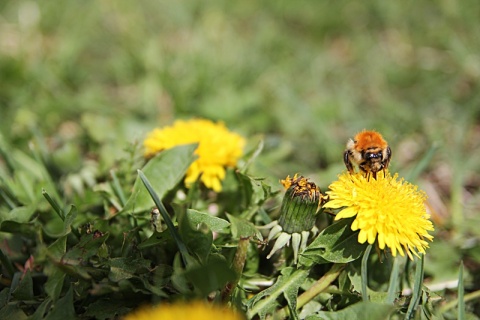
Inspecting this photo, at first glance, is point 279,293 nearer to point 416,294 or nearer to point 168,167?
point 416,294

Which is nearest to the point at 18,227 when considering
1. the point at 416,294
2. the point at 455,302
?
the point at 416,294

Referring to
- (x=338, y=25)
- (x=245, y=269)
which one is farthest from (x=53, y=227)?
(x=338, y=25)

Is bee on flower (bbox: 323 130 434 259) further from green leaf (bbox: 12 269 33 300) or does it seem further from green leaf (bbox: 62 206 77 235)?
green leaf (bbox: 12 269 33 300)

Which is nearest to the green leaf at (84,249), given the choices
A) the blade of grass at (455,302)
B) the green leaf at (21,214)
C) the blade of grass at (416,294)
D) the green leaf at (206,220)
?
the green leaf at (206,220)

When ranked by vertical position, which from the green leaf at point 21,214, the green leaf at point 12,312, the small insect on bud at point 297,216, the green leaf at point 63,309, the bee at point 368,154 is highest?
the bee at point 368,154

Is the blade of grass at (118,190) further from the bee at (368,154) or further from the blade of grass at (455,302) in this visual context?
the blade of grass at (455,302)

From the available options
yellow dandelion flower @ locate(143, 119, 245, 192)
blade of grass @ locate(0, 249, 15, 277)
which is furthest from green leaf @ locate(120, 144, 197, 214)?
blade of grass @ locate(0, 249, 15, 277)

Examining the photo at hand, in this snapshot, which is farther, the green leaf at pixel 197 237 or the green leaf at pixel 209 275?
the green leaf at pixel 197 237
